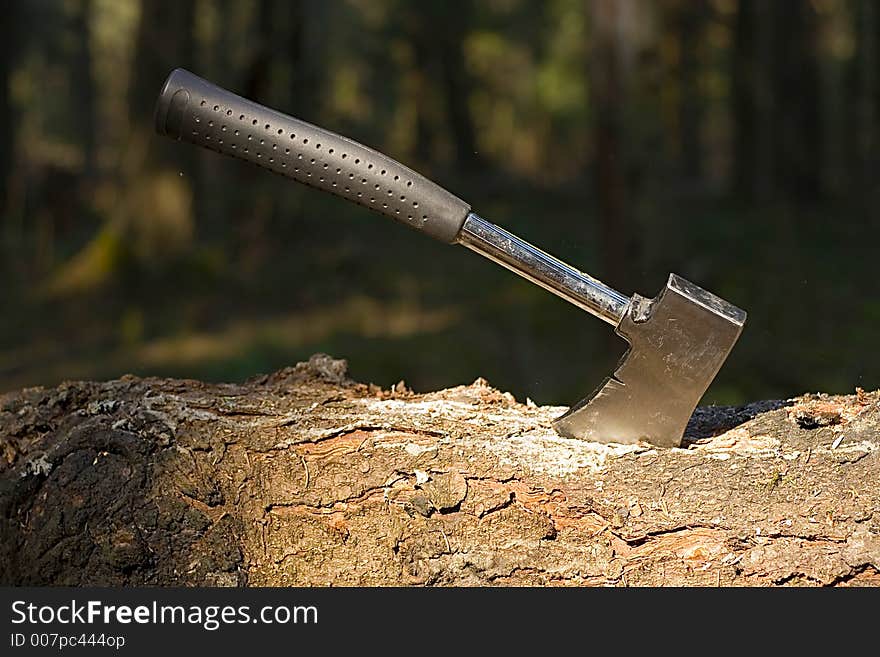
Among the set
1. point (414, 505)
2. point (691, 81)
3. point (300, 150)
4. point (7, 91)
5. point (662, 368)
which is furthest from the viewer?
point (691, 81)

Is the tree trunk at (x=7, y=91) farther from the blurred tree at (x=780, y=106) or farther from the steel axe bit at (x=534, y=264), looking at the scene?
the steel axe bit at (x=534, y=264)

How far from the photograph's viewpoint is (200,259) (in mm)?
9289

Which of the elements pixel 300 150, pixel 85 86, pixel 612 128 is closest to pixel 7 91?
pixel 612 128

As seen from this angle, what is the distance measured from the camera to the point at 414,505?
229cm

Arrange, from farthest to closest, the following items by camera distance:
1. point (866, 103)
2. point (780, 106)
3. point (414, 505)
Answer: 1. point (866, 103)
2. point (780, 106)
3. point (414, 505)

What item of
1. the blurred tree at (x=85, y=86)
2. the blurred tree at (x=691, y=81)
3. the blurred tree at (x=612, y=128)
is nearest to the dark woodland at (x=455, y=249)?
the blurred tree at (x=612, y=128)

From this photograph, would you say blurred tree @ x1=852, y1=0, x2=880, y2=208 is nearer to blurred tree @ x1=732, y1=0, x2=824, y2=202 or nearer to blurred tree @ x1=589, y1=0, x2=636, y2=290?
blurred tree @ x1=732, y1=0, x2=824, y2=202

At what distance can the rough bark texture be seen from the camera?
7.29ft

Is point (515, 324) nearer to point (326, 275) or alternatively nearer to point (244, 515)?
point (326, 275)

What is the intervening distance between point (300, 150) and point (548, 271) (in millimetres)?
716

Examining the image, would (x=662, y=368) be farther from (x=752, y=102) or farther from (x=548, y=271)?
(x=752, y=102)

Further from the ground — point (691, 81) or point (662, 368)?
point (691, 81)

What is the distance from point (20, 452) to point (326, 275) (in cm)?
780

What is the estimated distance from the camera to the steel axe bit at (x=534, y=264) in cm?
244
